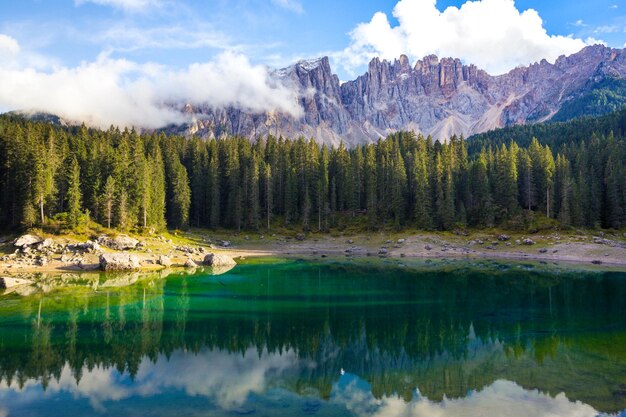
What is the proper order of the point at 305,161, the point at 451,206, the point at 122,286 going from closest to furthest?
the point at 122,286 → the point at 451,206 → the point at 305,161

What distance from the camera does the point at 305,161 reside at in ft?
381

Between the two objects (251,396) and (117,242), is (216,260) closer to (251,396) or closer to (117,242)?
(117,242)

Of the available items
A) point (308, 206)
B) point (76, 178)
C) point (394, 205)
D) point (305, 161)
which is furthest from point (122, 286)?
point (305, 161)

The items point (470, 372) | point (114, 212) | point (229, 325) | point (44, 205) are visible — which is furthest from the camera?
point (114, 212)

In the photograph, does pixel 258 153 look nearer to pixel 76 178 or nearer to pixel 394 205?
pixel 394 205

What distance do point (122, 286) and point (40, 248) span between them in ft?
73.7

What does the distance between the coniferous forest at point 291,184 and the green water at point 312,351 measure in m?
36.9

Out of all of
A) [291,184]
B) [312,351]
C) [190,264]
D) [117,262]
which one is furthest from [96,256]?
[291,184]

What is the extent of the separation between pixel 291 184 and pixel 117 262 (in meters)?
59.5

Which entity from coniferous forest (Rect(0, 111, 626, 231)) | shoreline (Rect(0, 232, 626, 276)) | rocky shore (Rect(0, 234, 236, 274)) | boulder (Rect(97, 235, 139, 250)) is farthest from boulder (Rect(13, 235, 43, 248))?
coniferous forest (Rect(0, 111, 626, 231))

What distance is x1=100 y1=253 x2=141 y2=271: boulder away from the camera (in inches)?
2173

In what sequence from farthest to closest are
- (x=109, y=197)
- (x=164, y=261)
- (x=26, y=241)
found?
(x=109, y=197)
(x=164, y=261)
(x=26, y=241)

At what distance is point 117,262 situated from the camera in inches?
2192

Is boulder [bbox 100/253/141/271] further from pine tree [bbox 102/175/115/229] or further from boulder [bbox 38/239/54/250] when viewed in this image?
pine tree [bbox 102/175/115/229]
